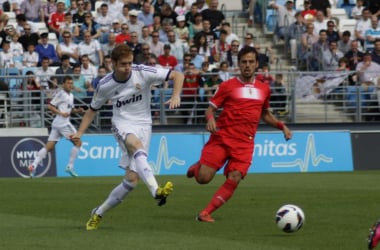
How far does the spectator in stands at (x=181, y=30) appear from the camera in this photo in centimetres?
3266

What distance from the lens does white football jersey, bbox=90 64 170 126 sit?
1377 centimetres

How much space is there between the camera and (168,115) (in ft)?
102

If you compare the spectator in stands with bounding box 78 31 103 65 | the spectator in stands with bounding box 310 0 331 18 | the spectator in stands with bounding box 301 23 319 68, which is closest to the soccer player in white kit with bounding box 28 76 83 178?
the spectator in stands with bounding box 78 31 103 65

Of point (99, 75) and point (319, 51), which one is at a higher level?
point (319, 51)

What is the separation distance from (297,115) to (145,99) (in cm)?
1810

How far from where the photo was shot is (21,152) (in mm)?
27219

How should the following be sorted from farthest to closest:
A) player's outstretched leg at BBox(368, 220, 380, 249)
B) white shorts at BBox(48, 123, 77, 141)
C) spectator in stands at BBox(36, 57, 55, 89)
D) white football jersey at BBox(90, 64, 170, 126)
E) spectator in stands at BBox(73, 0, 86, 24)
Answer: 1. spectator in stands at BBox(73, 0, 86, 24)
2. spectator in stands at BBox(36, 57, 55, 89)
3. white shorts at BBox(48, 123, 77, 141)
4. white football jersey at BBox(90, 64, 170, 126)
5. player's outstretched leg at BBox(368, 220, 380, 249)

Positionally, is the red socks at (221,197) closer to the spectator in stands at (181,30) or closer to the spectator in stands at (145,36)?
the spectator in stands at (145,36)

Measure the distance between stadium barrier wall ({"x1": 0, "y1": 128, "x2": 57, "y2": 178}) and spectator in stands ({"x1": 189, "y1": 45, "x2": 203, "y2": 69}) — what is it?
17.5 ft

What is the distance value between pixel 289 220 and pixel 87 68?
18064 millimetres

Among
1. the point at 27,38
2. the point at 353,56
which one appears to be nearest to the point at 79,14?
the point at 27,38

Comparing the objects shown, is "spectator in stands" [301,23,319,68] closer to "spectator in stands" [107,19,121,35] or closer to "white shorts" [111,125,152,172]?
"spectator in stands" [107,19,121,35]

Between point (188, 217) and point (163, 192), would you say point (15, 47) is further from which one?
point (163, 192)

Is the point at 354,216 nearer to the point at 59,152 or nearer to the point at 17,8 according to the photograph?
the point at 59,152
